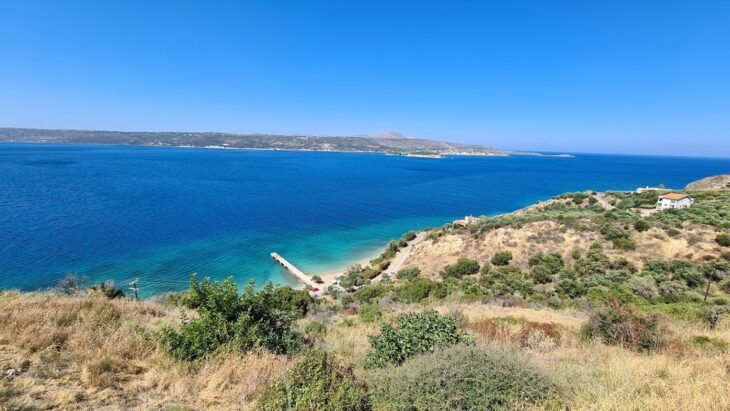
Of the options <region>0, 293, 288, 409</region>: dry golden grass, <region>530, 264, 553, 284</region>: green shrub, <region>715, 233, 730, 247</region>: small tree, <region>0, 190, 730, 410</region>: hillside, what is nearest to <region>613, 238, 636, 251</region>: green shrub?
<region>715, 233, 730, 247</region>: small tree

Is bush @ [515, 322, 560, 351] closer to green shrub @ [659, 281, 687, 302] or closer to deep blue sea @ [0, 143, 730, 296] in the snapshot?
green shrub @ [659, 281, 687, 302]

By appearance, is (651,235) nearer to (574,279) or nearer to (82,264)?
(574,279)

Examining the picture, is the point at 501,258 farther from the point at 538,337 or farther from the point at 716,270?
the point at 538,337

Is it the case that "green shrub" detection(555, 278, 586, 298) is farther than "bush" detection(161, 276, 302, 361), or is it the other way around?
"green shrub" detection(555, 278, 586, 298)

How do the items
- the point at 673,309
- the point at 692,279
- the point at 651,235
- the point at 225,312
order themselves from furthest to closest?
1. the point at 651,235
2. the point at 692,279
3. the point at 673,309
4. the point at 225,312

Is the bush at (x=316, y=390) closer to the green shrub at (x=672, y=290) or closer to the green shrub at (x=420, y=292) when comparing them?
the green shrub at (x=420, y=292)

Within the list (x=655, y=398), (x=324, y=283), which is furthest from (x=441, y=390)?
(x=324, y=283)
